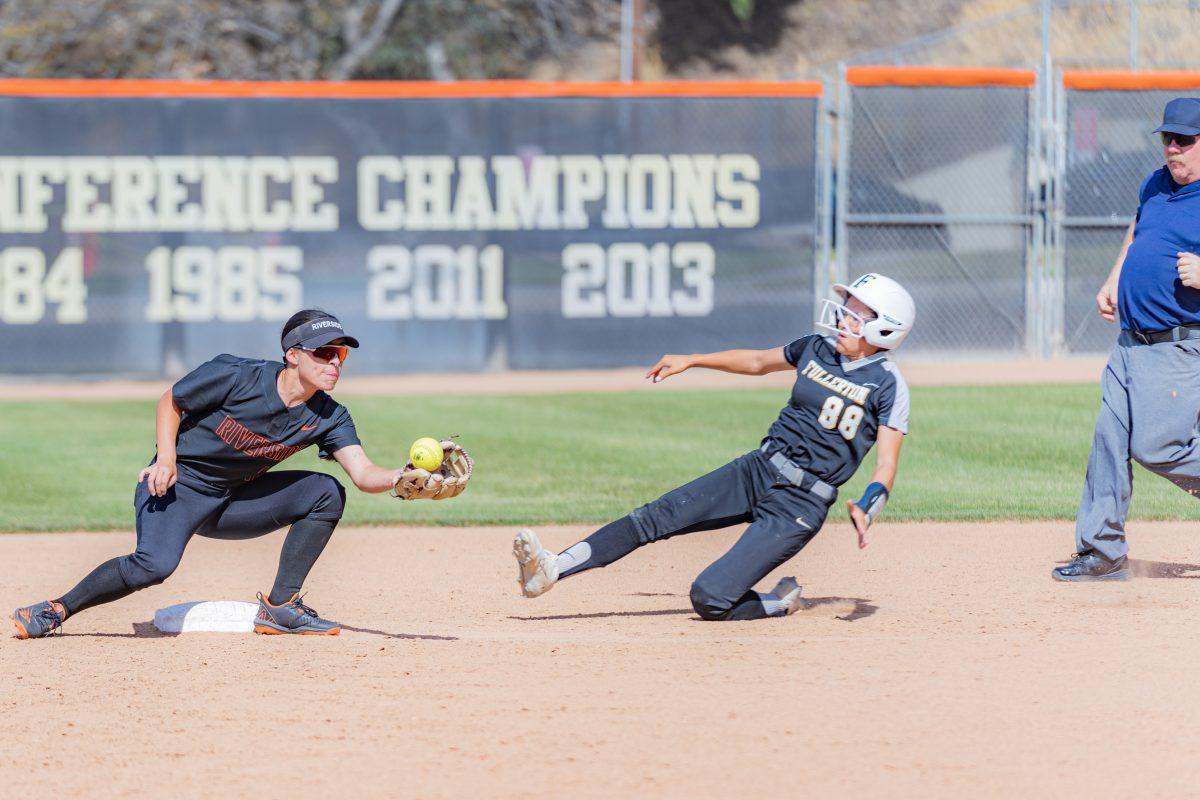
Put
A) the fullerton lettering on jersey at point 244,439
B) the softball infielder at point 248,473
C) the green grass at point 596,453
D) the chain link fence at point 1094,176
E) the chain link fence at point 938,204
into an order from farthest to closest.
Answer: the chain link fence at point 1094,176
the chain link fence at point 938,204
the green grass at point 596,453
the fullerton lettering on jersey at point 244,439
the softball infielder at point 248,473

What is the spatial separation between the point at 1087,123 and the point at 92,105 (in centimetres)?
1009

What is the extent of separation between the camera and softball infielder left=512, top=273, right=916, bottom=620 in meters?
6.48

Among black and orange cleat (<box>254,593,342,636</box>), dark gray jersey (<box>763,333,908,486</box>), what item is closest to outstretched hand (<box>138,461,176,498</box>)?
black and orange cleat (<box>254,593,342,636</box>)

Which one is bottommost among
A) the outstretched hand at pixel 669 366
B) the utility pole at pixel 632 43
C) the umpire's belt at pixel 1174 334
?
the outstretched hand at pixel 669 366

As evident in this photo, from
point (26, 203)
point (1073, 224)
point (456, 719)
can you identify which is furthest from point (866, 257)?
point (456, 719)

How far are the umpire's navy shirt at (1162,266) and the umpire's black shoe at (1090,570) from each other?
103cm

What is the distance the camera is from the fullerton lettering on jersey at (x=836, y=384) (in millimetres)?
6480

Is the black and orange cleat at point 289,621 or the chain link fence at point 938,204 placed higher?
the chain link fence at point 938,204

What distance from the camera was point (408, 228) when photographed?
16.8 m

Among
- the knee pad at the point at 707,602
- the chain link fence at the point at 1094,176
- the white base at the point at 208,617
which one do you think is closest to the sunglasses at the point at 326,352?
the white base at the point at 208,617

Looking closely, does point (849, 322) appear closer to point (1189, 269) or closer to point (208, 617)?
point (1189, 269)

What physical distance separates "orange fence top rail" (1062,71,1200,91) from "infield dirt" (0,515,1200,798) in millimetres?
10307

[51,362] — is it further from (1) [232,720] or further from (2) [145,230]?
(1) [232,720]

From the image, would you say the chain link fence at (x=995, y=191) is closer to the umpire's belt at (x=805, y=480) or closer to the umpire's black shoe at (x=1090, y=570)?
the umpire's black shoe at (x=1090, y=570)
